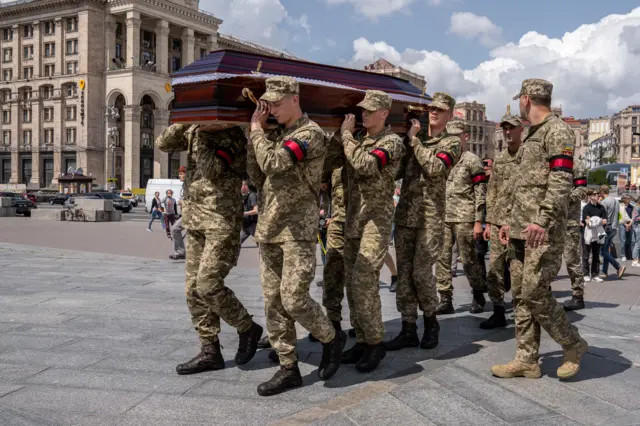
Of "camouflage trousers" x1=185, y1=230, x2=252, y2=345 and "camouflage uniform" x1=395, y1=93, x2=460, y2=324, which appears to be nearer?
"camouflage trousers" x1=185, y1=230, x2=252, y2=345

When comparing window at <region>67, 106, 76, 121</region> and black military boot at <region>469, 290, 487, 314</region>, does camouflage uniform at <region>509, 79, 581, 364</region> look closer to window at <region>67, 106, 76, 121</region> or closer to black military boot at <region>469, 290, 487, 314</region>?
black military boot at <region>469, 290, 487, 314</region>

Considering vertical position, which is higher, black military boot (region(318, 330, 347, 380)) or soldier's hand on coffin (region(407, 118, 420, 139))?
soldier's hand on coffin (region(407, 118, 420, 139))

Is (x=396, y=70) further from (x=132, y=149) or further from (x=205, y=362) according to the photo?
(x=205, y=362)

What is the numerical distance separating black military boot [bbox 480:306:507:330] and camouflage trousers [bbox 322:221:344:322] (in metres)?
1.88

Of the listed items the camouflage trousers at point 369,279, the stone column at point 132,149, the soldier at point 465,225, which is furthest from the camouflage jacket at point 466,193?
the stone column at point 132,149

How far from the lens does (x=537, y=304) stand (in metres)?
4.62

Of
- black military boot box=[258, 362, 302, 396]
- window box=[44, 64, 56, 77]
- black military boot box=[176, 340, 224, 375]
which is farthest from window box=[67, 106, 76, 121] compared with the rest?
black military boot box=[258, 362, 302, 396]

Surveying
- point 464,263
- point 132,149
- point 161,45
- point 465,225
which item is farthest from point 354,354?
point 161,45

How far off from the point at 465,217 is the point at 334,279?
2.70 meters

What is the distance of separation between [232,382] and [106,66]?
2850 inches

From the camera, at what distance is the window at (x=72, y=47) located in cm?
7069

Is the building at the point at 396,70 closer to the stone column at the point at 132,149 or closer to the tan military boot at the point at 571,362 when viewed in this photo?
the stone column at the point at 132,149

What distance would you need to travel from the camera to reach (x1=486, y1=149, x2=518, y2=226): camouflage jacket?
21.5 feet

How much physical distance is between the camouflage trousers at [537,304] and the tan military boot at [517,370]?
5cm
